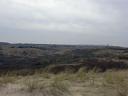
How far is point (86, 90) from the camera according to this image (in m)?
14.2

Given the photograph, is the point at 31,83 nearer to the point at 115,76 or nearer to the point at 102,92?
the point at 102,92

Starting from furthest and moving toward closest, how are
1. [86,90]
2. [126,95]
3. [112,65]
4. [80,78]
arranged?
Answer: 1. [112,65]
2. [80,78]
3. [86,90]
4. [126,95]

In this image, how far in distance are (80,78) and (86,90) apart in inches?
141

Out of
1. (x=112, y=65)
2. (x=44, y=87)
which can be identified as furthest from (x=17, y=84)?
(x=112, y=65)

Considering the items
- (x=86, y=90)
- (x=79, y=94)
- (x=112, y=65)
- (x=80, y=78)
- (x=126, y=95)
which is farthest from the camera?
(x=112, y=65)

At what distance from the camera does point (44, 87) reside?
44.4 feet

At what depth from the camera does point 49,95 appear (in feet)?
42.3

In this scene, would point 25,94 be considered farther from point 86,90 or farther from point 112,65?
point 112,65

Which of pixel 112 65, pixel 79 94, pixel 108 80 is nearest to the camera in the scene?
pixel 79 94

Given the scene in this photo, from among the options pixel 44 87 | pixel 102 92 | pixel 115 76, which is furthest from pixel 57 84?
pixel 115 76

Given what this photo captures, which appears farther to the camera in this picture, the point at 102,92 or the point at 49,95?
the point at 102,92

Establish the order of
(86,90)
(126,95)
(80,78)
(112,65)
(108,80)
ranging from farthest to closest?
(112,65) → (80,78) → (108,80) → (86,90) → (126,95)

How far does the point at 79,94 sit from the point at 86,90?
98 cm

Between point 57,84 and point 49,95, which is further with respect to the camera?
point 57,84
